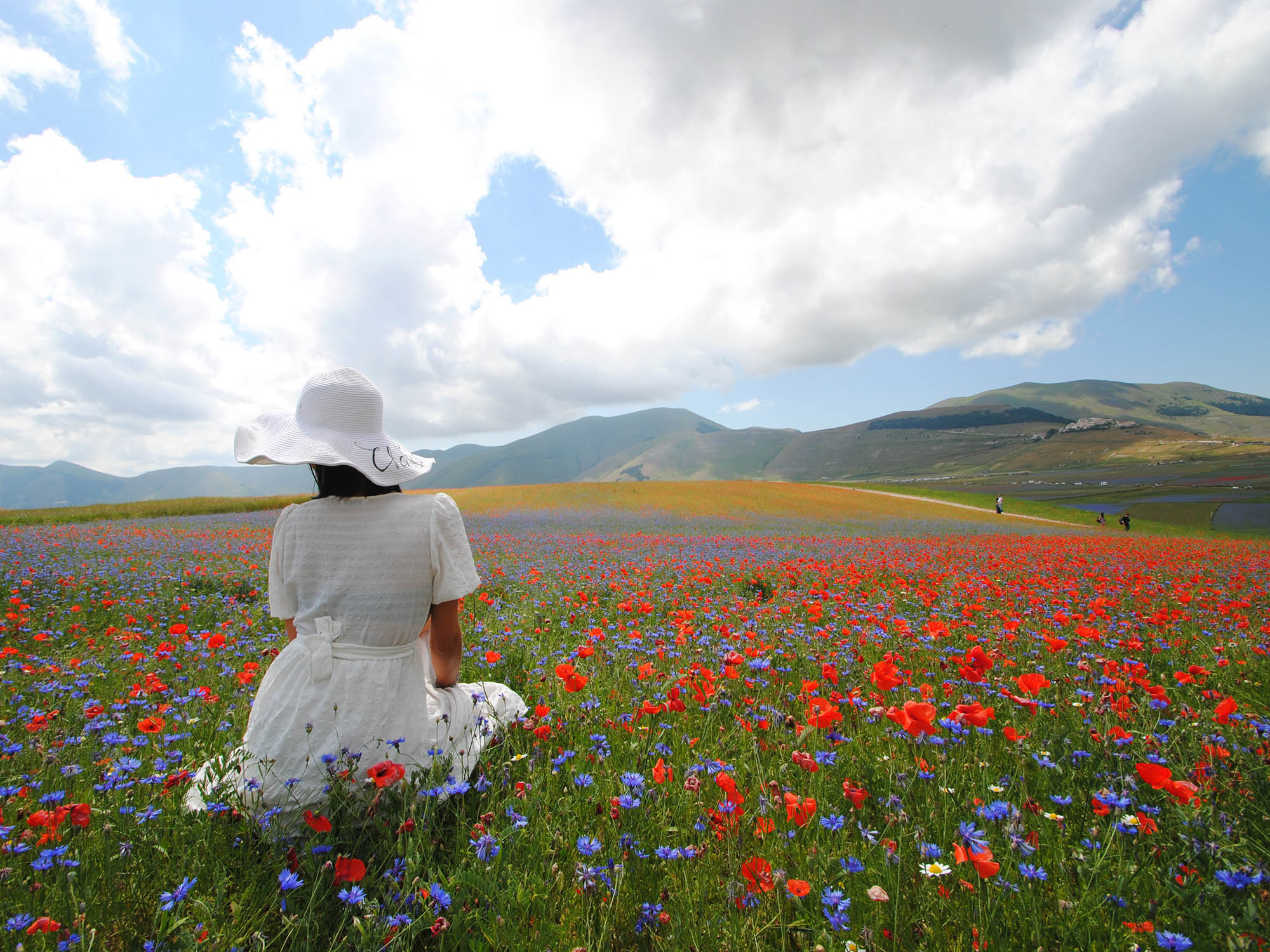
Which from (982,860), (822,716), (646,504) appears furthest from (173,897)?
(646,504)

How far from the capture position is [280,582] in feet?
8.87

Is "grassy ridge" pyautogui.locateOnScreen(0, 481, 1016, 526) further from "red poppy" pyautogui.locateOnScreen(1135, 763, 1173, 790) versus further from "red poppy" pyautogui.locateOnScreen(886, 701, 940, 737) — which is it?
→ "red poppy" pyautogui.locateOnScreen(1135, 763, 1173, 790)

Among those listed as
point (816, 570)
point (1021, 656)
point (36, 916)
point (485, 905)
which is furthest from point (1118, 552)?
point (36, 916)

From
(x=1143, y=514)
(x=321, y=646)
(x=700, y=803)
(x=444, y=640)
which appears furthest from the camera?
(x=1143, y=514)

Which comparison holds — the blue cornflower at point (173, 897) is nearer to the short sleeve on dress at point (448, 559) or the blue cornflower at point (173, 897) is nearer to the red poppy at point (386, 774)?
the red poppy at point (386, 774)

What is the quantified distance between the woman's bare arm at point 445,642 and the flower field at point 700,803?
492 millimetres

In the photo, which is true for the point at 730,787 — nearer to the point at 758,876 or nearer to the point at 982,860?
the point at 758,876

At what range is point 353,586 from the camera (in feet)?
8.37

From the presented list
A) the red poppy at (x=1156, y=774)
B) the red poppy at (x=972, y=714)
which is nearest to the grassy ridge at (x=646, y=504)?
the red poppy at (x=972, y=714)

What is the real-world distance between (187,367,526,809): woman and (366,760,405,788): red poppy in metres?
0.17

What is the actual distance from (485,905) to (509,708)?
135 cm

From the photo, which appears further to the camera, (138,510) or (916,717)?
(138,510)

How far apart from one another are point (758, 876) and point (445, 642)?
183 cm

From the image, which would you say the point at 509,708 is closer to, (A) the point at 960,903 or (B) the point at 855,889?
(B) the point at 855,889
